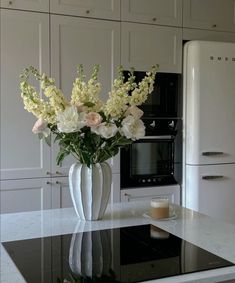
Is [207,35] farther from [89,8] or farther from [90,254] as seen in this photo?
[90,254]

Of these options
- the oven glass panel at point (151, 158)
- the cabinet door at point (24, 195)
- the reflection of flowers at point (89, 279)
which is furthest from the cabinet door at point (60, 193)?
the reflection of flowers at point (89, 279)

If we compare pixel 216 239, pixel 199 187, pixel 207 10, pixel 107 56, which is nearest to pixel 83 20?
pixel 107 56

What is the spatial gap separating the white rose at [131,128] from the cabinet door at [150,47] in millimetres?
1547

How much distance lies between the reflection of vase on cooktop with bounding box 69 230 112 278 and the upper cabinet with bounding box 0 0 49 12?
178 centimetres

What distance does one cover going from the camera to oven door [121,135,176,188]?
3064 mm

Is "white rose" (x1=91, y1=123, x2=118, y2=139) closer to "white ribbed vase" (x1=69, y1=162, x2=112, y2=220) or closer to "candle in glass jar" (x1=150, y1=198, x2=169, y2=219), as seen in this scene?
"white ribbed vase" (x1=69, y1=162, x2=112, y2=220)

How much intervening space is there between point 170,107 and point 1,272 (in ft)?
7.53

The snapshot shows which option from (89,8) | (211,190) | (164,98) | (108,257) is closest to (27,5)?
(89,8)

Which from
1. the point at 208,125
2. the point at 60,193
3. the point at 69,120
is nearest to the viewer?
the point at 69,120

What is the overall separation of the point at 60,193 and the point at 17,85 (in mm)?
803

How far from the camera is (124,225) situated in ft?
5.17

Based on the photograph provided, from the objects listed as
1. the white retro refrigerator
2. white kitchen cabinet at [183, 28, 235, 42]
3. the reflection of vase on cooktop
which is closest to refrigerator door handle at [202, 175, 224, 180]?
the white retro refrigerator

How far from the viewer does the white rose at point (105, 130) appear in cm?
148

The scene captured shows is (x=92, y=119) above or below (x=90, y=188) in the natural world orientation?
above
